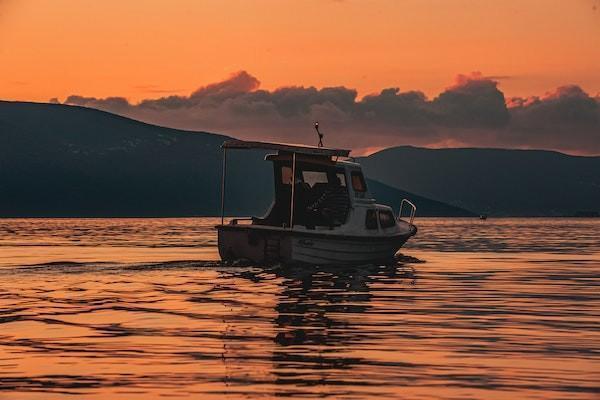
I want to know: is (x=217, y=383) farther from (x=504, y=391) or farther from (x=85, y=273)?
(x=85, y=273)

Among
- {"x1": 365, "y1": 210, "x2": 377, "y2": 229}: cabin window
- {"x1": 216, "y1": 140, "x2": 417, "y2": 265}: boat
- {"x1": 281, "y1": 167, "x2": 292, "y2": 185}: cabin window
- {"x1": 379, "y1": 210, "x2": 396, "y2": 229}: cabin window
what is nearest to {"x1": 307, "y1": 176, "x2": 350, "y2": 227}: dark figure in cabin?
{"x1": 216, "y1": 140, "x2": 417, "y2": 265}: boat

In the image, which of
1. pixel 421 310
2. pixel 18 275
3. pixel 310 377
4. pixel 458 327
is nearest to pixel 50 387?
pixel 310 377

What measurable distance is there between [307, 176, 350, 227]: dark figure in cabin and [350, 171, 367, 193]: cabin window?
60 cm

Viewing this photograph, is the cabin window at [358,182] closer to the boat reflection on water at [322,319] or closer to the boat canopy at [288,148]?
the boat canopy at [288,148]

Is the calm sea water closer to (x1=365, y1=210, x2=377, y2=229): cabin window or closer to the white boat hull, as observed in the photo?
the white boat hull

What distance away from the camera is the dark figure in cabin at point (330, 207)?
49.6 metres

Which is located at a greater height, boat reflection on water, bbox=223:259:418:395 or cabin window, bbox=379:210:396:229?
cabin window, bbox=379:210:396:229

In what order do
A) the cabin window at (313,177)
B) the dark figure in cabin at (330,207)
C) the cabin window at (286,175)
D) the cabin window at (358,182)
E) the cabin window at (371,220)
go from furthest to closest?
the cabin window at (313,177)
the cabin window at (286,175)
the cabin window at (358,182)
the cabin window at (371,220)
the dark figure in cabin at (330,207)

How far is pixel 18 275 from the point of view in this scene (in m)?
47.2

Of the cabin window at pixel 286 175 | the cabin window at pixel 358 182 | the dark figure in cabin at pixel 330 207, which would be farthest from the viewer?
the cabin window at pixel 286 175

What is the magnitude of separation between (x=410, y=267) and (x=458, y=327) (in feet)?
91.2

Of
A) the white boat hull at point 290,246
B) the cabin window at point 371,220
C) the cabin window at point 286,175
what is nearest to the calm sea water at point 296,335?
the white boat hull at point 290,246

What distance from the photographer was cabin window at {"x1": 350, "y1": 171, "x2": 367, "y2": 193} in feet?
167

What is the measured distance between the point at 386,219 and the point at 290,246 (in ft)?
24.4
